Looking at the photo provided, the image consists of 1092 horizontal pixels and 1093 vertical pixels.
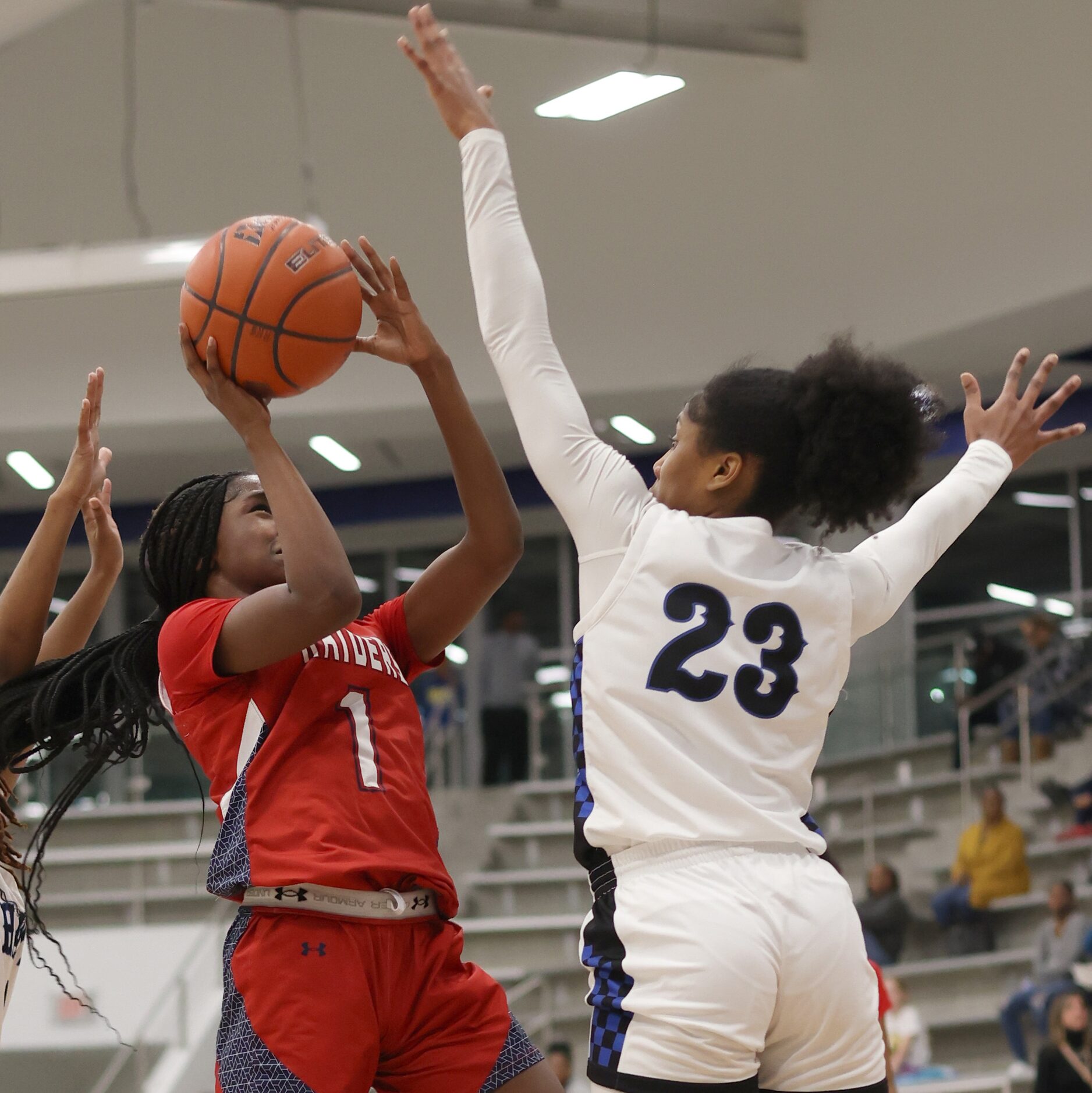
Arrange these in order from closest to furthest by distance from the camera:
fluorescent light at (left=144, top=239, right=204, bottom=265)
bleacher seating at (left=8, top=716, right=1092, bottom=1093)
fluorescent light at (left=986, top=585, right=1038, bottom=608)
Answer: fluorescent light at (left=144, top=239, right=204, bottom=265) → bleacher seating at (left=8, top=716, right=1092, bottom=1093) → fluorescent light at (left=986, top=585, right=1038, bottom=608)

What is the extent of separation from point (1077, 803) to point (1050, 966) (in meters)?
1.59

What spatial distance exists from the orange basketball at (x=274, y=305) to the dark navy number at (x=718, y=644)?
91 centimetres

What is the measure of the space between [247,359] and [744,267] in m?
7.65

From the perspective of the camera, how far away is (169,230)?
384 inches

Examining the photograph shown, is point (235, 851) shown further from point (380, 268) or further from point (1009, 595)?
point (1009, 595)

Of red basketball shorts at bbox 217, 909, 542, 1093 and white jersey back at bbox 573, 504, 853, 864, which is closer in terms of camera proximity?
white jersey back at bbox 573, 504, 853, 864

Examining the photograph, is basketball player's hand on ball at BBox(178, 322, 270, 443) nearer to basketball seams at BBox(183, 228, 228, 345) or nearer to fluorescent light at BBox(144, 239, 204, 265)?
basketball seams at BBox(183, 228, 228, 345)

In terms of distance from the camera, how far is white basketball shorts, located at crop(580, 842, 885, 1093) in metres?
2.07

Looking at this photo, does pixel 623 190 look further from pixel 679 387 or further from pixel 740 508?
pixel 740 508

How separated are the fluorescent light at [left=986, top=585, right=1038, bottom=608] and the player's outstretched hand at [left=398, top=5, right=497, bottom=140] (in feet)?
40.2

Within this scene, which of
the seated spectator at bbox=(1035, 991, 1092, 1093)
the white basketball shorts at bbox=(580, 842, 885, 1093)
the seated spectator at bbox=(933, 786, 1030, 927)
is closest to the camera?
the white basketball shorts at bbox=(580, 842, 885, 1093)

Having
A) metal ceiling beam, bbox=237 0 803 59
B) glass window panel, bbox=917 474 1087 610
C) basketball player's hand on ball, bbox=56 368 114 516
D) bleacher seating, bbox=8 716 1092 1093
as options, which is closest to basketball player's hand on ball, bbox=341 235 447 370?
basketball player's hand on ball, bbox=56 368 114 516

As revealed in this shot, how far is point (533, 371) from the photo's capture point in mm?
2297

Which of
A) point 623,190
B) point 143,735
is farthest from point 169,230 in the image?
point 143,735
